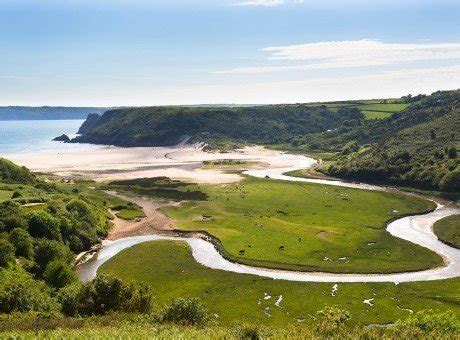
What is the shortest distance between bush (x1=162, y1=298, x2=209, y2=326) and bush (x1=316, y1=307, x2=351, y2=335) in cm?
1633

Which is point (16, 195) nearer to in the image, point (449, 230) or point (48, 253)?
point (48, 253)

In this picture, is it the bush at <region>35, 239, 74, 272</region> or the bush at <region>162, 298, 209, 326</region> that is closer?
the bush at <region>162, 298, 209, 326</region>

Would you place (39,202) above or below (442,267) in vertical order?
above

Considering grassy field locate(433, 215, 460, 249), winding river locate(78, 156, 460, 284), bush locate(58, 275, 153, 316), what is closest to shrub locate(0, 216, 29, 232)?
winding river locate(78, 156, 460, 284)

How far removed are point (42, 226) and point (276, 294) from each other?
2475 inches

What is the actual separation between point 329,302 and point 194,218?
79.0 m

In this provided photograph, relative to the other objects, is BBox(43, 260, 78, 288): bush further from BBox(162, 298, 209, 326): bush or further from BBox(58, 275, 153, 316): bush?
BBox(162, 298, 209, 326): bush

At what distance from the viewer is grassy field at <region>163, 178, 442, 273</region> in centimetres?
11550

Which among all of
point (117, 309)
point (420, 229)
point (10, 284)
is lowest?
point (420, 229)

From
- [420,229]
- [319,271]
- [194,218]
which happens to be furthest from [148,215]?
[420,229]

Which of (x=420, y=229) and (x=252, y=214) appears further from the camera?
(x=252, y=214)

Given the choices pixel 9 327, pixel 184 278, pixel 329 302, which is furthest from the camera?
pixel 184 278

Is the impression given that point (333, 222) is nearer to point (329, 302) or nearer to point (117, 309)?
point (329, 302)

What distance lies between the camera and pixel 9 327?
1895 inches
